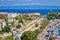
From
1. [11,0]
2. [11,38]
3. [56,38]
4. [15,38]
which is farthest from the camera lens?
[11,0]

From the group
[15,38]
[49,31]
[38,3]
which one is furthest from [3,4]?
[15,38]

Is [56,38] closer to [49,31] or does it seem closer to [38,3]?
[49,31]

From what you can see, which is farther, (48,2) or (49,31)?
(48,2)

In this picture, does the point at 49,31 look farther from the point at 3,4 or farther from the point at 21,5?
the point at 21,5

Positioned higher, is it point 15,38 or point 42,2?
point 15,38

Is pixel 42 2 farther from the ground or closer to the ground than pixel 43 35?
closer to the ground

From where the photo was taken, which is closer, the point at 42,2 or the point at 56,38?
the point at 56,38

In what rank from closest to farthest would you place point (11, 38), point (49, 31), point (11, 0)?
point (11, 38)
point (49, 31)
point (11, 0)

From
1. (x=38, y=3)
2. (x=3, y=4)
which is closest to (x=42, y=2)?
(x=38, y=3)

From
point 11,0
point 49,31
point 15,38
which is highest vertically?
point 15,38
